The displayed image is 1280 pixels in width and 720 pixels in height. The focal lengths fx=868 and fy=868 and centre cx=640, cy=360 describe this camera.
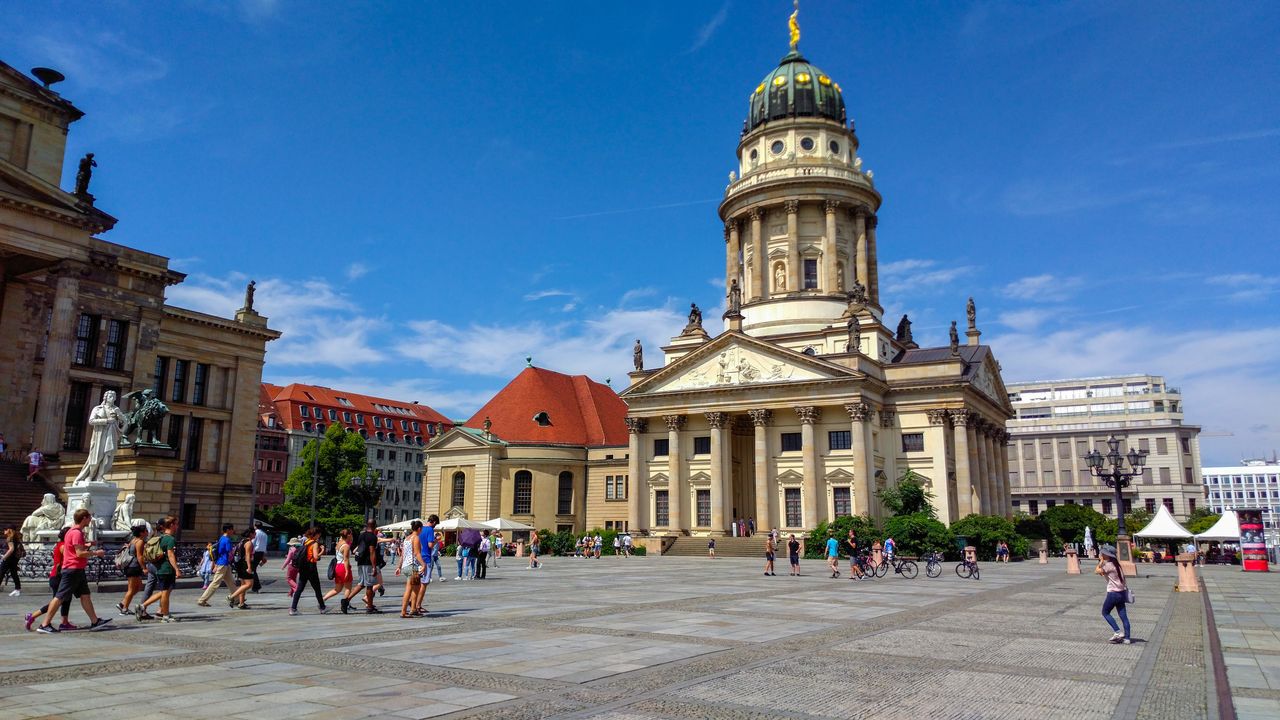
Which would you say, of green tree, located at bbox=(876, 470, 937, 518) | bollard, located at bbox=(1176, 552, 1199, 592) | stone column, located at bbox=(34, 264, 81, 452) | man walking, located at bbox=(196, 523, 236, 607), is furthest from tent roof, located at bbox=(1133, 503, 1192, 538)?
stone column, located at bbox=(34, 264, 81, 452)

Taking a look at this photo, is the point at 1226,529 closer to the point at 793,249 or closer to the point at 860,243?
the point at 860,243

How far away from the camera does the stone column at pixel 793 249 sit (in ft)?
213

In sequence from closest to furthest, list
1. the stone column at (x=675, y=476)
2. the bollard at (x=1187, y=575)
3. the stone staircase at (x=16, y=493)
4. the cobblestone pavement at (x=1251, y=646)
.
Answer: the cobblestone pavement at (x=1251, y=646) < the bollard at (x=1187, y=575) < the stone staircase at (x=16, y=493) < the stone column at (x=675, y=476)

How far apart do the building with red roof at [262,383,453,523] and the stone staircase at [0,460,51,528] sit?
63.4 m

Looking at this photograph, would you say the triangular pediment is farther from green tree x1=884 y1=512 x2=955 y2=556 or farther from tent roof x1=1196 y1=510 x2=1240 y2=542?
tent roof x1=1196 y1=510 x2=1240 y2=542

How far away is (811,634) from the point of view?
14.5m

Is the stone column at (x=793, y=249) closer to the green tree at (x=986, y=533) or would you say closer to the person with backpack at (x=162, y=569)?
the green tree at (x=986, y=533)

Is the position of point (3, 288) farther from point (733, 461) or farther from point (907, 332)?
point (907, 332)

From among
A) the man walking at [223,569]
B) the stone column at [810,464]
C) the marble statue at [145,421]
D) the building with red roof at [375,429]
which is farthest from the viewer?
the building with red roof at [375,429]

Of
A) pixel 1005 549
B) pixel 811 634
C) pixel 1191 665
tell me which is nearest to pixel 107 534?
pixel 811 634

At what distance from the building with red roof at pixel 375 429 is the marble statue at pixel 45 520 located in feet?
235

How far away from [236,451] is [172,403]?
4392 mm

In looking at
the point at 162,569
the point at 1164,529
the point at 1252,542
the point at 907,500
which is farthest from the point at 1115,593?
the point at 907,500

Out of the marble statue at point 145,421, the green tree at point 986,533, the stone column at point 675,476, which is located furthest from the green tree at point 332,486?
the green tree at point 986,533
